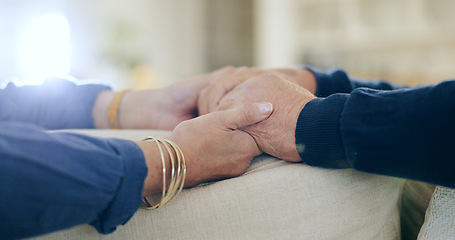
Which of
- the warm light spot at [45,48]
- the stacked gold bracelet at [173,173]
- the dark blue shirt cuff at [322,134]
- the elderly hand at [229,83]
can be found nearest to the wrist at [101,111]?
the elderly hand at [229,83]

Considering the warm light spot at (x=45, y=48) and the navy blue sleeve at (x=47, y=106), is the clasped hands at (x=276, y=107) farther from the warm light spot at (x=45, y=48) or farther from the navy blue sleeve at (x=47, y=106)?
the warm light spot at (x=45, y=48)

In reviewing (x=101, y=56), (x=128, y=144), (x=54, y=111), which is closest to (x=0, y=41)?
(x=101, y=56)

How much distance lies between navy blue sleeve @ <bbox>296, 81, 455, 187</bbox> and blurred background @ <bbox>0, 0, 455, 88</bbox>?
3301 millimetres

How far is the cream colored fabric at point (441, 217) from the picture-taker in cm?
48

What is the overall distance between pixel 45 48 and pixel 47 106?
10.7 feet

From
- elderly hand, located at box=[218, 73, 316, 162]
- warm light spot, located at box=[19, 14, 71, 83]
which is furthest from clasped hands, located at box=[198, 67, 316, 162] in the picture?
warm light spot, located at box=[19, 14, 71, 83]

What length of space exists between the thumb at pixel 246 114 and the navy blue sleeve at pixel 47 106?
22.7 inches

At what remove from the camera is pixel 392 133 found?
0.43m

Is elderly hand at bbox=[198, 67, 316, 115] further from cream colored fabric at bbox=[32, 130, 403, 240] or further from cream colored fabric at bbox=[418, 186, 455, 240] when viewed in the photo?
cream colored fabric at bbox=[418, 186, 455, 240]

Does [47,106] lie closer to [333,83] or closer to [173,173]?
[173,173]

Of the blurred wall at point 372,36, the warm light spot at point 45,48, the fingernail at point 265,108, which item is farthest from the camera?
the warm light spot at point 45,48

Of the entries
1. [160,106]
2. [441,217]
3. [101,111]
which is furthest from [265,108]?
[101,111]

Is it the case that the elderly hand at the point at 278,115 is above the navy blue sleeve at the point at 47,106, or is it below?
above

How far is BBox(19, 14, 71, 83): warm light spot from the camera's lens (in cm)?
361
